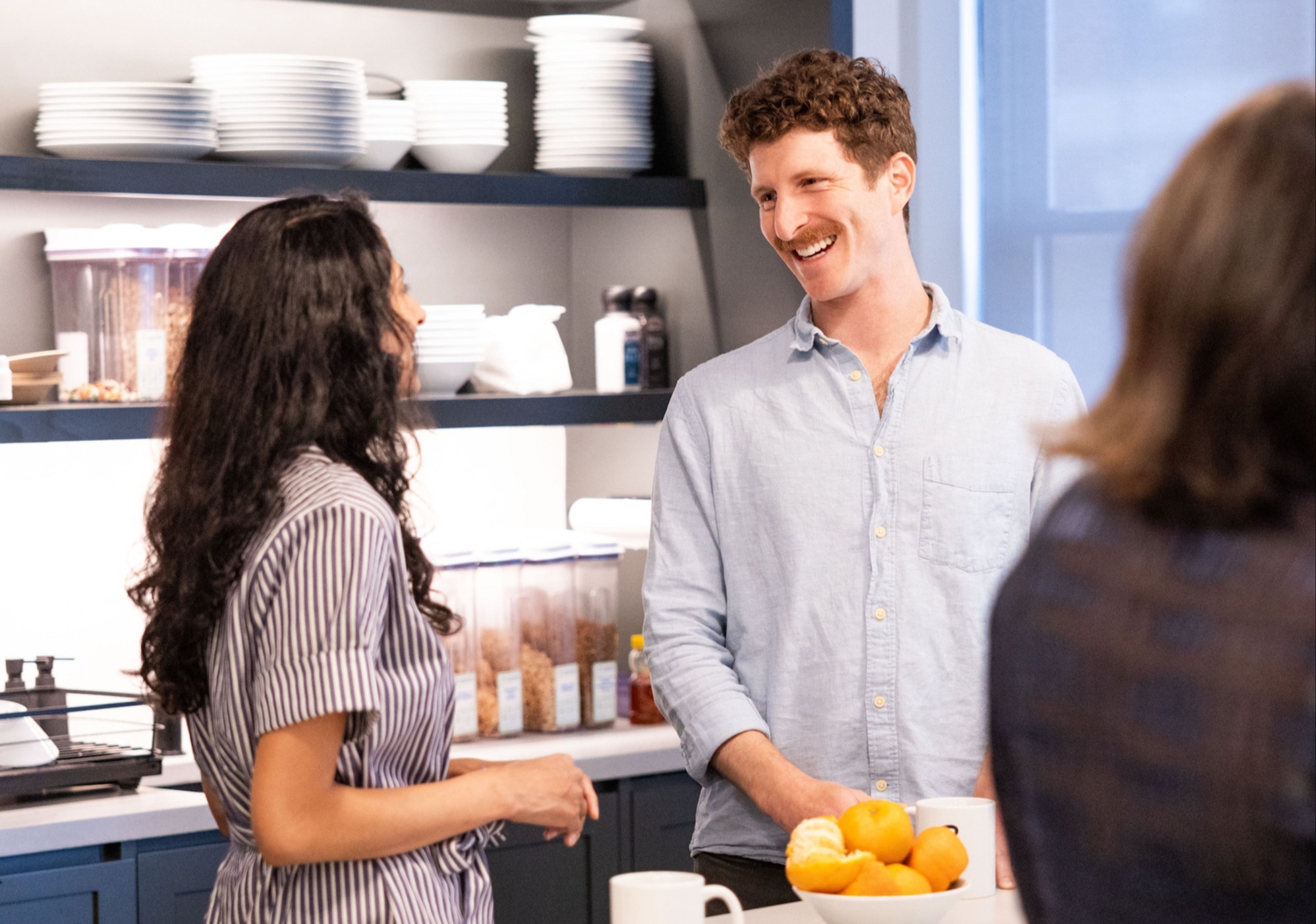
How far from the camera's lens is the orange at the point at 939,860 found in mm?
1344

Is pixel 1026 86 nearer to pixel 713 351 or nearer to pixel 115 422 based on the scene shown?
pixel 713 351

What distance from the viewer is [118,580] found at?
2965 millimetres

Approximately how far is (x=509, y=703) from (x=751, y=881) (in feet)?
3.76

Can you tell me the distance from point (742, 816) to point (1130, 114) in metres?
1.39

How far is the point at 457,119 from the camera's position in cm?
301

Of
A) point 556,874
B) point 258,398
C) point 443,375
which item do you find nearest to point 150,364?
point 443,375

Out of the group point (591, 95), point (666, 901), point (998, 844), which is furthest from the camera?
point (591, 95)

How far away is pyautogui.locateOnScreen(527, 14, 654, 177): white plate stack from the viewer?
3.12 metres

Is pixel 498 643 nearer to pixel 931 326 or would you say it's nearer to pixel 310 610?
pixel 931 326

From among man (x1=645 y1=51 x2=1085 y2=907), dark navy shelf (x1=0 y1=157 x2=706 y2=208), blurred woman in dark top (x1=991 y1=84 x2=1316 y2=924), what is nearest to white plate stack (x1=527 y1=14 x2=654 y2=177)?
dark navy shelf (x1=0 y1=157 x2=706 y2=208)

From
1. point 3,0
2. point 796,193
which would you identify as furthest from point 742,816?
point 3,0

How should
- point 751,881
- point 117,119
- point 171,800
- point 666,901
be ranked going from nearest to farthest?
1. point 666,901
2. point 751,881
3. point 171,800
4. point 117,119

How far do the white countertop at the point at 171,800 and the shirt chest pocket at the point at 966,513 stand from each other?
Result: 2.38 ft

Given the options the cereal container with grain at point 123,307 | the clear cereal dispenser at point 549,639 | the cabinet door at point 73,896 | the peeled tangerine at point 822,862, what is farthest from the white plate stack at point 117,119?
the peeled tangerine at point 822,862
